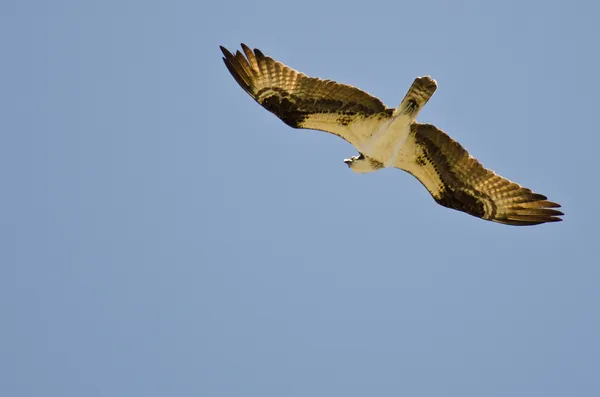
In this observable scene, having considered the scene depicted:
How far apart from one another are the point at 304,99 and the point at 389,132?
4.52ft

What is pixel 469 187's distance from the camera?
14516 mm

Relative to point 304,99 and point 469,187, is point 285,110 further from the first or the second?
point 469,187

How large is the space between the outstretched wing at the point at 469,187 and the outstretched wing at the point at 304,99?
85 centimetres

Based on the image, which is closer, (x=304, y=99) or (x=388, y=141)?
(x=304, y=99)

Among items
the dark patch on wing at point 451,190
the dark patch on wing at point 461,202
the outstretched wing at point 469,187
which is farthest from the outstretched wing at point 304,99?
the dark patch on wing at point 461,202

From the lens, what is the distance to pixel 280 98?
1374 centimetres

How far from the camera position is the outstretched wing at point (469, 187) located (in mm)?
14109

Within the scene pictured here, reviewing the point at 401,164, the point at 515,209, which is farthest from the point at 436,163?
the point at 515,209

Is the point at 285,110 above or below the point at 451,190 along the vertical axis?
below

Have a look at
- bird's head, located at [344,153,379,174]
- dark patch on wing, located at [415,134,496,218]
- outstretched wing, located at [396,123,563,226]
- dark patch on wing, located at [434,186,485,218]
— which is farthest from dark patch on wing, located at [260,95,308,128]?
dark patch on wing, located at [434,186,485,218]

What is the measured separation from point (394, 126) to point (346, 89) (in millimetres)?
942

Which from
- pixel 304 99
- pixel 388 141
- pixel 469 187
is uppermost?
pixel 469 187

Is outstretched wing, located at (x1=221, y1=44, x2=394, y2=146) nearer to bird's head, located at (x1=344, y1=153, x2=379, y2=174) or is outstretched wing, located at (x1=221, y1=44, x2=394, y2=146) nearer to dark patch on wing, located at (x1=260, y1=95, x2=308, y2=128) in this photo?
dark patch on wing, located at (x1=260, y1=95, x2=308, y2=128)

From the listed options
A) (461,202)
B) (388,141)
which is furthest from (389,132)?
(461,202)
